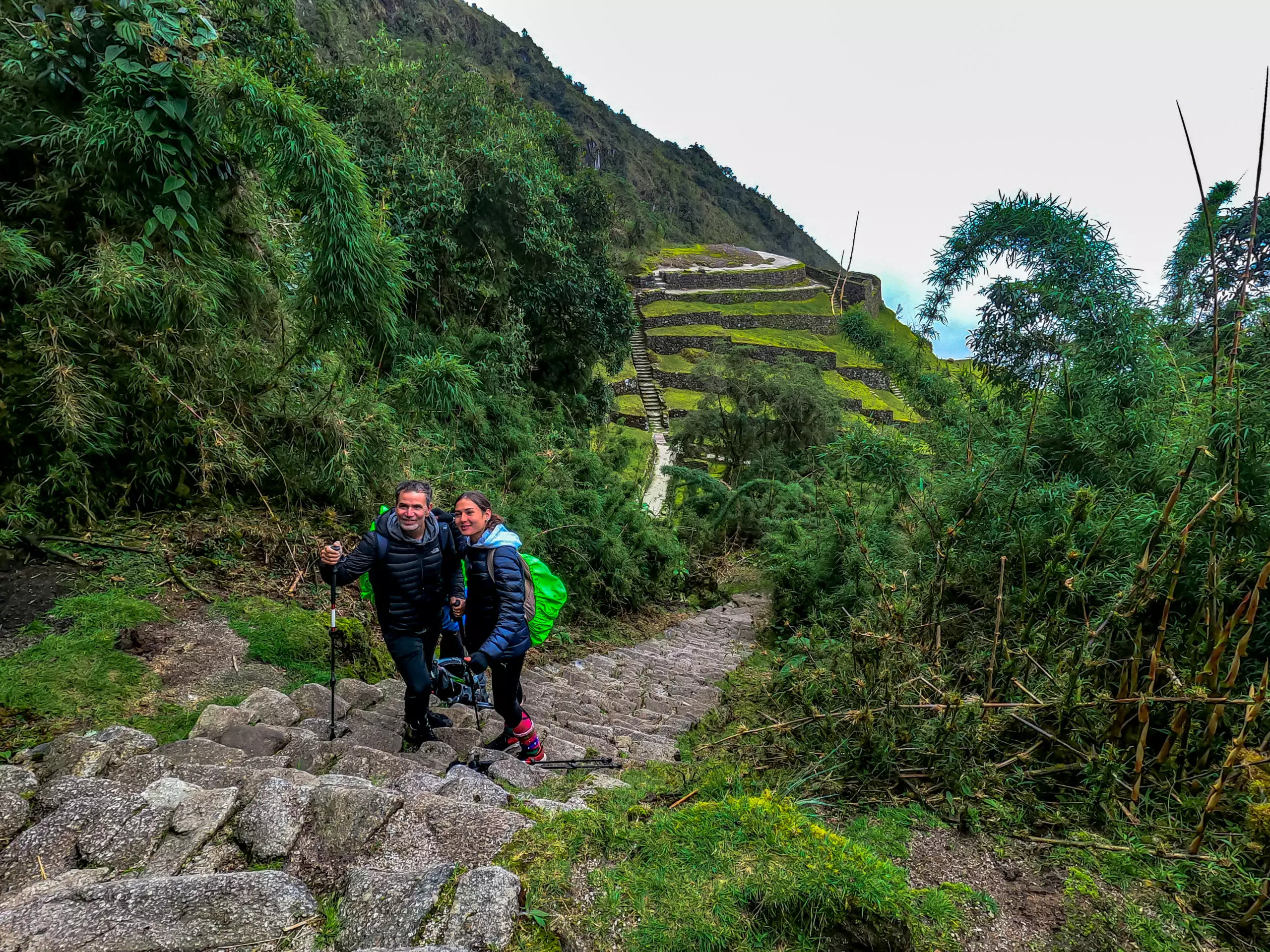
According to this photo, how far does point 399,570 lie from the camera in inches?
134

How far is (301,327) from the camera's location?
5414mm

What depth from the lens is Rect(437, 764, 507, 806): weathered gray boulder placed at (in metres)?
2.45

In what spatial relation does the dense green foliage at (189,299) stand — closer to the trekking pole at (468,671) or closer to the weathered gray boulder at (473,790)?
the trekking pole at (468,671)

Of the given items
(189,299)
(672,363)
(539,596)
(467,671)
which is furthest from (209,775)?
(672,363)

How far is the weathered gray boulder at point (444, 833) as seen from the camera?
6.17ft

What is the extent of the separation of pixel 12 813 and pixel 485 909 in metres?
1.68

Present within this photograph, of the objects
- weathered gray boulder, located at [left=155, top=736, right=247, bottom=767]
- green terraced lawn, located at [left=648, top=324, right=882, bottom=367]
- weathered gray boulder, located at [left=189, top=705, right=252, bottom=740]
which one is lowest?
weathered gray boulder, located at [left=189, top=705, right=252, bottom=740]

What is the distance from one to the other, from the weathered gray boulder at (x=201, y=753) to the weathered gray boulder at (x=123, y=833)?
0.54m

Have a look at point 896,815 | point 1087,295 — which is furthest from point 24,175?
point 1087,295

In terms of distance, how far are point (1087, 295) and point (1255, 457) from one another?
4.29 ft

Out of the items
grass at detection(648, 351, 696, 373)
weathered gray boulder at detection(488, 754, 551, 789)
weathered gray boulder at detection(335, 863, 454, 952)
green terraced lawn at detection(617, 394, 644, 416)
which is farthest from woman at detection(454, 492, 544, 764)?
grass at detection(648, 351, 696, 373)

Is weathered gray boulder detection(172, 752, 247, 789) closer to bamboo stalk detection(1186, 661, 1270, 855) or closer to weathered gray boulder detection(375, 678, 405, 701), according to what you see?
weathered gray boulder detection(375, 678, 405, 701)

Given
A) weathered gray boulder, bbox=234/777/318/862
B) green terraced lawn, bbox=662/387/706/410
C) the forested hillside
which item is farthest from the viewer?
the forested hillside

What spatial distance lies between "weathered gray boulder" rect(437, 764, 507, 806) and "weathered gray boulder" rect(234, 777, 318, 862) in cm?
52
